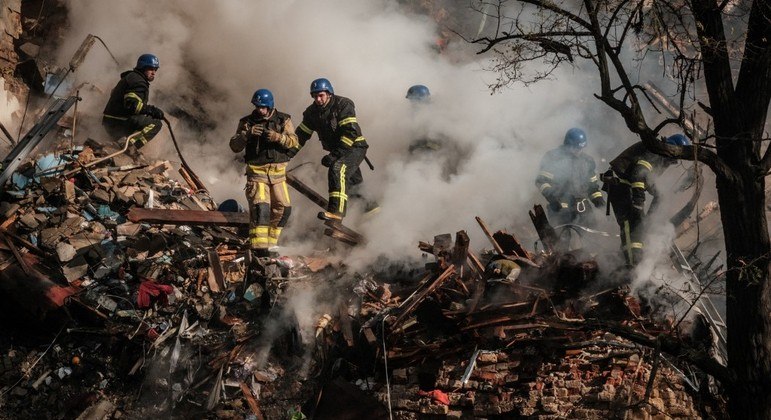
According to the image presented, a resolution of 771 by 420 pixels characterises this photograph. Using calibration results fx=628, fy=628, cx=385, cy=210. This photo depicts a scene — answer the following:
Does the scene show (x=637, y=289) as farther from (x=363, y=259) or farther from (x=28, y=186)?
(x=28, y=186)

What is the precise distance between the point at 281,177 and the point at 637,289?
4.04 meters

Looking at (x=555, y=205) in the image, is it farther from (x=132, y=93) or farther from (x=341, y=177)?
(x=132, y=93)

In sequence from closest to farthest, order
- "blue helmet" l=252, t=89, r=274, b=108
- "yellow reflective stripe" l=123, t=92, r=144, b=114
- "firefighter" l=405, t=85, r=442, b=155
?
"blue helmet" l=252, t=89, r=274, b=108 → "yellow reflective stripe" l=123, t=92, r=144, b=114 → "firefighter" l=405, t=85, r=442, b=155

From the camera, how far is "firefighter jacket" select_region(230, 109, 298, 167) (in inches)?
281

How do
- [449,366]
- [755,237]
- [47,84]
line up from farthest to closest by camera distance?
[47,84], [449,366], [755,237]

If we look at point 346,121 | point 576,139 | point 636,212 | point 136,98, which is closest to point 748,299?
point 636,212

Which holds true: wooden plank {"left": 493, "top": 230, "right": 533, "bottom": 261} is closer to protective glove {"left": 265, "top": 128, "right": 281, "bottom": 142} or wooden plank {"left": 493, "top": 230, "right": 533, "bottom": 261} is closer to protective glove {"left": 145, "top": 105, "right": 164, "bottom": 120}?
protective glove {"left": 265, "top": 128, "right": 281, "bottom": 142}

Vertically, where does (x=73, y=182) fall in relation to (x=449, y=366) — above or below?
above

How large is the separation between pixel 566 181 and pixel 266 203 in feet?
11.6

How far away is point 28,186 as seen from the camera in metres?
7.57

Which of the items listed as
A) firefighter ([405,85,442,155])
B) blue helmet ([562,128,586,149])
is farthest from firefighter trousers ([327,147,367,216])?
blue helmet ([562,128,586,149])

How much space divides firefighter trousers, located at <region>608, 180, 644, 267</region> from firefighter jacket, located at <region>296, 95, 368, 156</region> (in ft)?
9.88

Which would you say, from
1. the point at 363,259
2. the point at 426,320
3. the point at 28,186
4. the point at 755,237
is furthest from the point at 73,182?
the point at 755,237

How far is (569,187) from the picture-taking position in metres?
7.49
